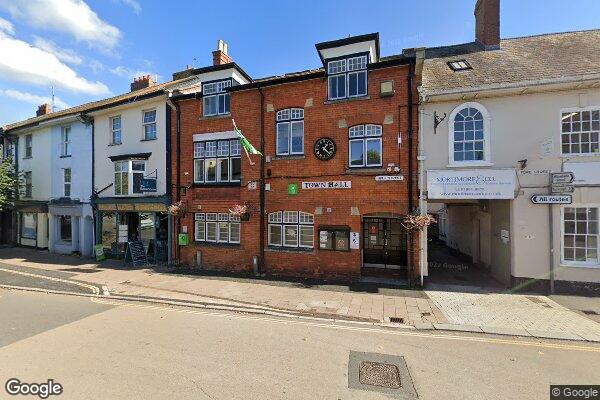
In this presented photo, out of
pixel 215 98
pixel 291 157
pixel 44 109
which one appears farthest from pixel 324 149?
pixel 44 109

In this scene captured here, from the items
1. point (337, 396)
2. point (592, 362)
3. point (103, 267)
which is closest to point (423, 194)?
point (592, 362)

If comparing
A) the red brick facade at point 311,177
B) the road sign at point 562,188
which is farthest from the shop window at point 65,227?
the road sign at point 562,188

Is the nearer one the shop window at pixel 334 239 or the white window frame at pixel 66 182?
the shop window at pixel 334 239

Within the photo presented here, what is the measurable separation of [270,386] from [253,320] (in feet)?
10.0

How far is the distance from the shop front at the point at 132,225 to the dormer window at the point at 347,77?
9636 millimetres

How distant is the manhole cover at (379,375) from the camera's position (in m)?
4.59

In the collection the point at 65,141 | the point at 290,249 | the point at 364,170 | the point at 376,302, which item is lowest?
the point at 376,302

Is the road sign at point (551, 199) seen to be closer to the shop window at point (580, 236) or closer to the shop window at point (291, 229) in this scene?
the shop window at point (580, 236)

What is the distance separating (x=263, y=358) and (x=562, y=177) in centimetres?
1074

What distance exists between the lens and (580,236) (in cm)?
961

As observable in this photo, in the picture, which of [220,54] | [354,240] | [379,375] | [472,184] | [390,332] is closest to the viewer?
[379,375]

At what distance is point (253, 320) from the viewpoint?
737 centimetres

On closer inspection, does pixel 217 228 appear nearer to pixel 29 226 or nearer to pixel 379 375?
pixel 379 375

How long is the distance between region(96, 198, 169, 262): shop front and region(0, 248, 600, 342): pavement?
2.76 metres
